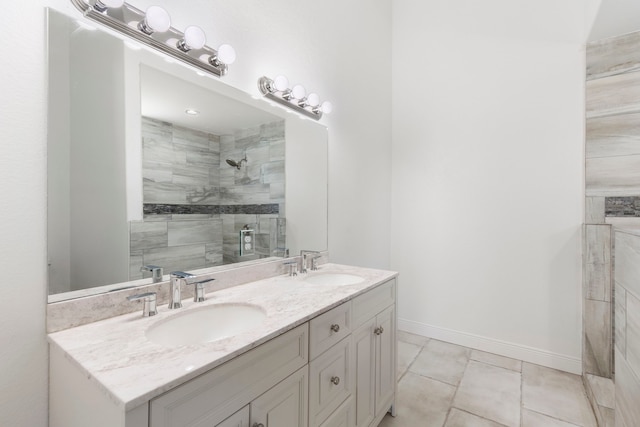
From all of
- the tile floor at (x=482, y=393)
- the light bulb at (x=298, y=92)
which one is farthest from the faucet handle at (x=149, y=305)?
the tile floor at (x=482, y=393)

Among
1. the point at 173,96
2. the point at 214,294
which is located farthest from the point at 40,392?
the point at 173,96

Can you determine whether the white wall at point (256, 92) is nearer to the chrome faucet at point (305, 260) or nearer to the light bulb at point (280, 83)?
the light bulb at point (280, 83)

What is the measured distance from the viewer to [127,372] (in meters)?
0.66

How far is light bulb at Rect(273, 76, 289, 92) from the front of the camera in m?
Result: 1.65

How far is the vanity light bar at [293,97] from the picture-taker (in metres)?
1.64

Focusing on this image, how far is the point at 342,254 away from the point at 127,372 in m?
1.75

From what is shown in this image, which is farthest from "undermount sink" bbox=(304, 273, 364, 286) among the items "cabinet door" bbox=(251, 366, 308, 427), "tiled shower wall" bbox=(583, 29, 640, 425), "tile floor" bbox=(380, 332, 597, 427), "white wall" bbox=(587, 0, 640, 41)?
"white wall" bbox=(587, 0, 640, 41)

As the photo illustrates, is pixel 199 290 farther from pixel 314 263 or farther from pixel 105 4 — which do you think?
pixel 105 4

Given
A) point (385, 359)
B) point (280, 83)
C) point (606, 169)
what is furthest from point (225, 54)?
point (606, 169)

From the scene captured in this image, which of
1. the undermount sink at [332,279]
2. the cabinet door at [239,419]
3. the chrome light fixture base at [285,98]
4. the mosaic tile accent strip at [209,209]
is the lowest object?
the cabinet door at [239,419]

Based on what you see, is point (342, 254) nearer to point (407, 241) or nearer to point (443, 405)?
point (407, 241)

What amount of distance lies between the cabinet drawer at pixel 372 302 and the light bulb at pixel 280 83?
1216 millimetres

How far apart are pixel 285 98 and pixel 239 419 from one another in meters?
1.57

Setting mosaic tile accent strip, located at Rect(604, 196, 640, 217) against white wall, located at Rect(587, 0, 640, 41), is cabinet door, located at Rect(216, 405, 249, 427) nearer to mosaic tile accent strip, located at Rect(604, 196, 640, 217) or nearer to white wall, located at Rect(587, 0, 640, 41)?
mosaic tile accent strip, located at Rect(604, 196, 640, 217)
